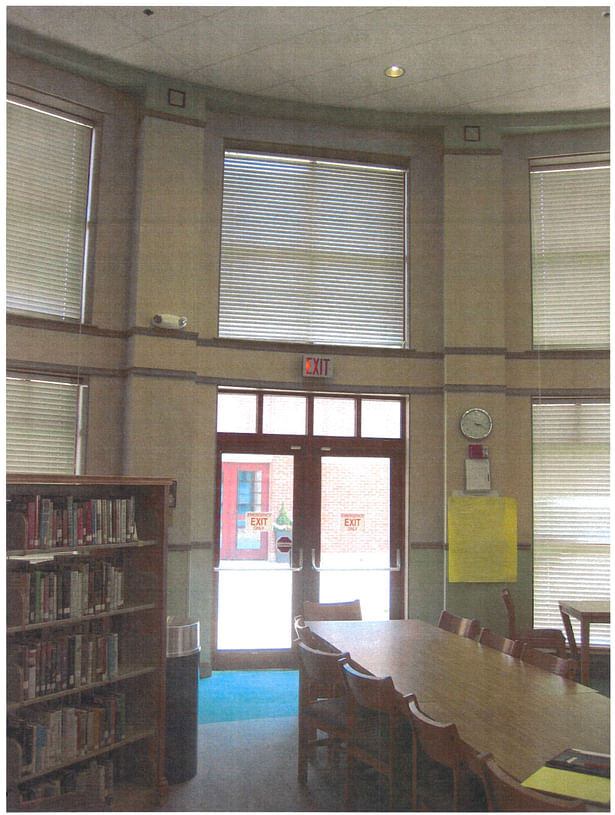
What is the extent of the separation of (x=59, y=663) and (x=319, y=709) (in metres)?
1.56

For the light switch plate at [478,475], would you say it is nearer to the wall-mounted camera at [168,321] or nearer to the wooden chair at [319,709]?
the wooden chair at [319,709]

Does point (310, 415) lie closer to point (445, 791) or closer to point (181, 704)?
point (181, 704)

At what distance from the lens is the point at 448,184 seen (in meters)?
6.84

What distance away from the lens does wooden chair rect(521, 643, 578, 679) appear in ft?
12.5

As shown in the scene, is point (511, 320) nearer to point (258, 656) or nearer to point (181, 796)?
point (258, 656)

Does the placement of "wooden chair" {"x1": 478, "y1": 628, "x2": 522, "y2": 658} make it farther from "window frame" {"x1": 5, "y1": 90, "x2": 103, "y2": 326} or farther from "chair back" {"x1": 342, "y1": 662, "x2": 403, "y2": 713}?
"window frame" {"x1": 5, "y1": 90, "x2": 103, "y2": 326}

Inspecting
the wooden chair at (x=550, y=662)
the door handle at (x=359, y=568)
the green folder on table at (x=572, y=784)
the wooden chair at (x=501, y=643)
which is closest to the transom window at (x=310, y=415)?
the door handle at (x=359, y=568)

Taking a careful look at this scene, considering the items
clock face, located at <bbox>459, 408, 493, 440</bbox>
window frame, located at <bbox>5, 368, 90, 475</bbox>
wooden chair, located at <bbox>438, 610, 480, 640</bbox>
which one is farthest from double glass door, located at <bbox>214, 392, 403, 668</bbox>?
wooden chair, located at <bbox>438, 610, 480, 640</bbox>

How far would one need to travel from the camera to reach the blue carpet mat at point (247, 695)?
525cm

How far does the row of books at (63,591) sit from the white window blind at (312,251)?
329cm

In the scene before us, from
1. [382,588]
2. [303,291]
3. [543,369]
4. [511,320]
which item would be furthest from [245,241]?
[382,588]

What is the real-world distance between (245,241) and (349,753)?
4778 mm

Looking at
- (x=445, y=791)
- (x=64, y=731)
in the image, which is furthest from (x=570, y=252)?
(x=64, y=731)

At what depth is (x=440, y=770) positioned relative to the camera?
3.21 metres
